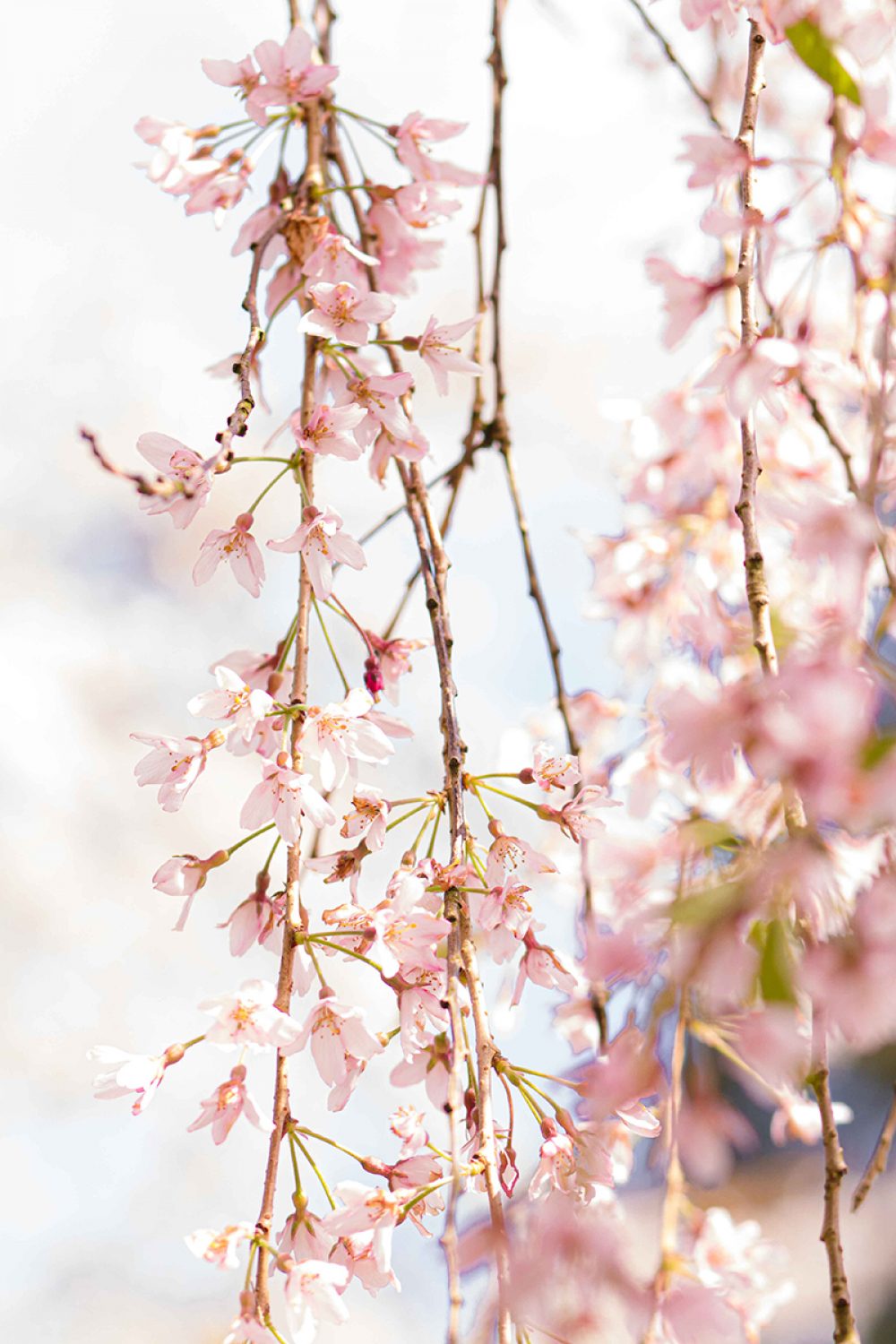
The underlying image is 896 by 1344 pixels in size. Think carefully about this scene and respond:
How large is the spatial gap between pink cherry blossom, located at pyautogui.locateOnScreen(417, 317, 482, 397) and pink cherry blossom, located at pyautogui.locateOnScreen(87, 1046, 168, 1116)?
0.41 m

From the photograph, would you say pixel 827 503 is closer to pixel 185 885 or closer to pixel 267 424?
pixel 185 885

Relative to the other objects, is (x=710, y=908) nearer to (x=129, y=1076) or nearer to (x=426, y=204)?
(x=129, y=1076)

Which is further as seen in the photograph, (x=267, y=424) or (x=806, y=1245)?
(x=806, y=1245)

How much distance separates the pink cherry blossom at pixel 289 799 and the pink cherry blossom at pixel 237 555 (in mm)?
119

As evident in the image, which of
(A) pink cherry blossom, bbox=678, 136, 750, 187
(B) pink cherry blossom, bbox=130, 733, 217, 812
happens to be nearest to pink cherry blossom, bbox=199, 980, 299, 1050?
(B) pink cherry blossom, bbox=130, 733, 217, 812

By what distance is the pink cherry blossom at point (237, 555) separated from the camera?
0.62m

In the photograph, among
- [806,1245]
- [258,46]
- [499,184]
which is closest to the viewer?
[258,46]

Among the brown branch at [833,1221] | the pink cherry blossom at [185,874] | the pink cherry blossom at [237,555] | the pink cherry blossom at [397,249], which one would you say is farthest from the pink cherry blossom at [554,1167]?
the pink cherry blossom at [397,249]

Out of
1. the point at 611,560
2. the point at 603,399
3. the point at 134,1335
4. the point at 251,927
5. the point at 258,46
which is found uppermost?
the point at 603,399

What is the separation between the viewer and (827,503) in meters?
0.40

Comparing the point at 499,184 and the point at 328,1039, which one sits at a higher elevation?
the point at 499,184

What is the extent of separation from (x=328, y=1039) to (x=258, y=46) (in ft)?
1.99

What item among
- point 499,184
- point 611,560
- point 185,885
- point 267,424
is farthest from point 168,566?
point 185,885

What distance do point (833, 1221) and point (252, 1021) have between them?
26cm
